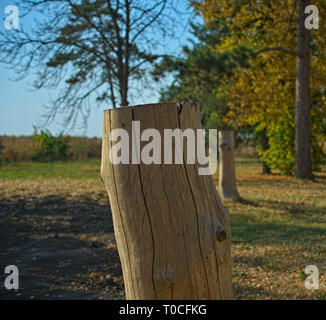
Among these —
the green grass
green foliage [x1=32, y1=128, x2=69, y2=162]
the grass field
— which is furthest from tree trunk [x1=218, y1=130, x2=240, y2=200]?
green foliage [x1=32, y1=128, x2=69, y2=162]

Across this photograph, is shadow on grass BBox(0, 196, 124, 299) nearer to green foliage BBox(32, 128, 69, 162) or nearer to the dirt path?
the dirt path

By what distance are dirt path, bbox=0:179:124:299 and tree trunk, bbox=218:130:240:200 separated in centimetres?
324

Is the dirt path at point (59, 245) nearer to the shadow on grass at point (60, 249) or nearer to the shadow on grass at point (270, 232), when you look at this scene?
the shadow on grass at point (60, 249)

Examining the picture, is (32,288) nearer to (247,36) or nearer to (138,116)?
(138,116)

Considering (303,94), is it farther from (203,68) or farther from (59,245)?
(59,245)

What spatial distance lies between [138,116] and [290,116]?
49.7 feet

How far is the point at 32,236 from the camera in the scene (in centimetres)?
721

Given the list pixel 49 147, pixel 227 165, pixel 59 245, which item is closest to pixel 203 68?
pixel 227 165

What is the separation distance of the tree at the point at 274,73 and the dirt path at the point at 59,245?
308 inches

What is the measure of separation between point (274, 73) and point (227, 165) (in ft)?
24.6

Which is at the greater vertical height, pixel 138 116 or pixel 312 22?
pixel 312 22

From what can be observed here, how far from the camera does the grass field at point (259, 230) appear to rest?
4.63m

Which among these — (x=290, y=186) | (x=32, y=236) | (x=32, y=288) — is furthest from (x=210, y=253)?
(x=290, y=186)
